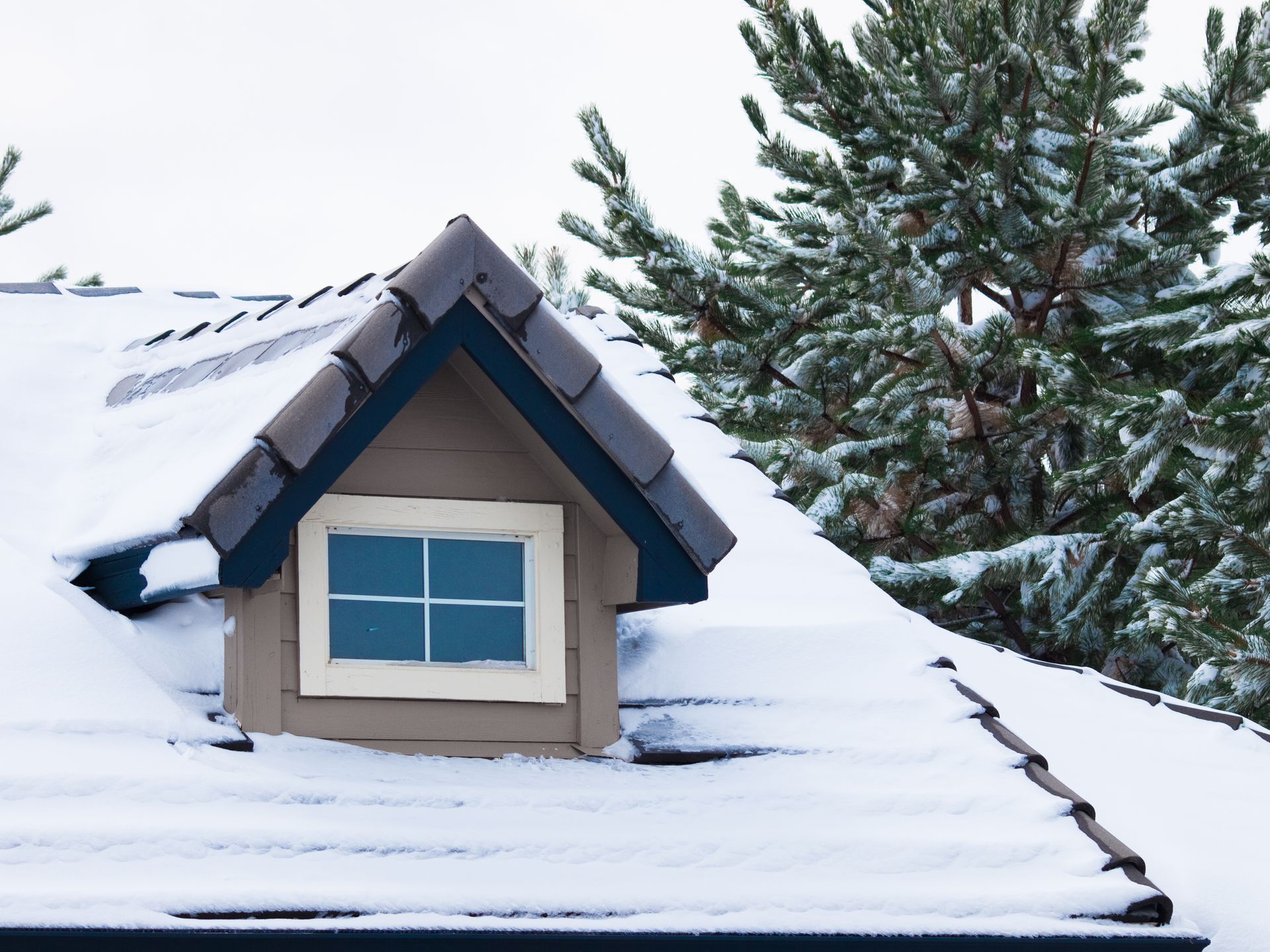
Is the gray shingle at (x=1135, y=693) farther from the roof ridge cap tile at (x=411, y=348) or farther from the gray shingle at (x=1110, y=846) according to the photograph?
the roof ridge cap tile at (x=411, y=348)

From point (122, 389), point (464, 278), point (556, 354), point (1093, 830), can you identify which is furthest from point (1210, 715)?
point (122, 389)

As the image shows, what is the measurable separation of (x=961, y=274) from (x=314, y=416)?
831 cm

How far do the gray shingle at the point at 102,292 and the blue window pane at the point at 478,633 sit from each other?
11.2 feet

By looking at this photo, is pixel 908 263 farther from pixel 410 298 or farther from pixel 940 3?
pixel 410 298

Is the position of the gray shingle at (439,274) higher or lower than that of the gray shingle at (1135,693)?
higher

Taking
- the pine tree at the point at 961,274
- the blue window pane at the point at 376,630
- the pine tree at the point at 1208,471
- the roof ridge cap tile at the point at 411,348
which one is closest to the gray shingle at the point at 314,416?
the roof ridge cap tile at the point at 411,348

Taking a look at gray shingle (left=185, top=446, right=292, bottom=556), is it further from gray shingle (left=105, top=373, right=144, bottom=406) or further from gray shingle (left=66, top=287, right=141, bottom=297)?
gray shingle (left=66, top=287, right=141, bottom=297)

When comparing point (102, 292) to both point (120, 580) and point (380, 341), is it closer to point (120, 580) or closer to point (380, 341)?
point (120, 580)

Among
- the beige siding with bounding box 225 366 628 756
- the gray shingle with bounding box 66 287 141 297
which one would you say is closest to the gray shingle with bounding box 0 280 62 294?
the gray shingle with bounding box 66 287 141 297

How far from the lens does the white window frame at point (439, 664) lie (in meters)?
3.22

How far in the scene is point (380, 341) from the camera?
10.1 ft

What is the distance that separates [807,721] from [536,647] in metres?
0.79

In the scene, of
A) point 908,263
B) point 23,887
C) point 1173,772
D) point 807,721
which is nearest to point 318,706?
point 23,887

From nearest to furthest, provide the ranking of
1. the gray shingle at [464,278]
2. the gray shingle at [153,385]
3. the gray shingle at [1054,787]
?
the gray shingle at [464,278] → the gray shingle at [1054,787] → the gray shingle at [153,385]
